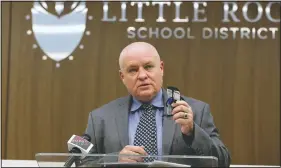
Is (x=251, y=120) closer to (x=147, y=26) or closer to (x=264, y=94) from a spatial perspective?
(x=264, y=94)

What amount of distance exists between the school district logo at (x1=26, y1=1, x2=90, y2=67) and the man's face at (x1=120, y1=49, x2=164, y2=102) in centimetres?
190

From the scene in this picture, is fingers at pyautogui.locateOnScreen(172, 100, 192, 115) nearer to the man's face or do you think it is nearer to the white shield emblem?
the man's face

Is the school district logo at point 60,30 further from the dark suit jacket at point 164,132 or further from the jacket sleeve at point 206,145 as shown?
the jacket sleeve at point 206,145

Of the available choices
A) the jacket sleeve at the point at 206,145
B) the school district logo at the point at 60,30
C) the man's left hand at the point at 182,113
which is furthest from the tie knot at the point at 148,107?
the school district logo at the point at 60,30

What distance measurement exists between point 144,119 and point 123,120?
0.36 ft

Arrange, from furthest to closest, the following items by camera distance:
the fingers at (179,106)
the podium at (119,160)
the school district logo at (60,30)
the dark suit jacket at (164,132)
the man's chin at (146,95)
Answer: the school district logo at (60,30) → the man's chin at (146,95) → the dark suit jacket at (164,132) → the fingers at (179,106) → the podium at (119,160)

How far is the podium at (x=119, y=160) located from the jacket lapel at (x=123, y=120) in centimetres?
69

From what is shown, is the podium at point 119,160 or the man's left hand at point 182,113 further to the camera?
the man's left hand at point 182,113

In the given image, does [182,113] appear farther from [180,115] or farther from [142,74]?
[142,74]

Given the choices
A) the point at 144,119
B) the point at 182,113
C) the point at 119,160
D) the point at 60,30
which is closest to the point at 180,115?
the point at 182,113

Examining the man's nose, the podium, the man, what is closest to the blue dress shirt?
the man

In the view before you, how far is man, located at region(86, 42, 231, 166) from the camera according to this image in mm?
2270

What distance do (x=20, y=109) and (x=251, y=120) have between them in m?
2.08

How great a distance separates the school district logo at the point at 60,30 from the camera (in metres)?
4.21
